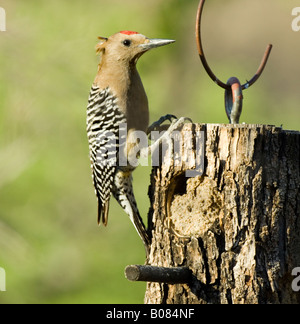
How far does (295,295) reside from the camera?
4.17 meters

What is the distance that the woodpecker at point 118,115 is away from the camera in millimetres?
5031

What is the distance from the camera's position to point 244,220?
4.06 m

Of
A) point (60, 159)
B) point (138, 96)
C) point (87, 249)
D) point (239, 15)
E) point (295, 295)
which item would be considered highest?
point (239, 15)

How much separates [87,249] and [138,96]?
2.50 m

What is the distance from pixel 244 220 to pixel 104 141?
1525mm

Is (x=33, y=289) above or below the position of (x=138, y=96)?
below

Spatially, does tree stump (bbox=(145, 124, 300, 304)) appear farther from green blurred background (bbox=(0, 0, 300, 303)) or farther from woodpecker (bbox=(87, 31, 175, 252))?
green blurred background (bbox=(0, 0, 300, 303))

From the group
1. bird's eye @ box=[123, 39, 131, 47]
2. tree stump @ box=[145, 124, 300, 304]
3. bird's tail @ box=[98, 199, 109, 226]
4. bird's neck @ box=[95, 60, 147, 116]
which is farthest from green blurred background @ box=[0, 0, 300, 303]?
tree stump @ box=[145, 124, 300, 304]

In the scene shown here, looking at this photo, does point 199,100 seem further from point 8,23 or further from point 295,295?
point 295,295

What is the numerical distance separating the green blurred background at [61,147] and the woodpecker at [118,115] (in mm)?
1448

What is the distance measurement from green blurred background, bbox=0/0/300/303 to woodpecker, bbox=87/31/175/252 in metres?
1.45

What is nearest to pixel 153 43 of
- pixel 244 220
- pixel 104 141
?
pixel 104 141

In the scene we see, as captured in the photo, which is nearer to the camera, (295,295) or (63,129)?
(295,295)

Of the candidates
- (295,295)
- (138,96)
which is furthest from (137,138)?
(295,295)
